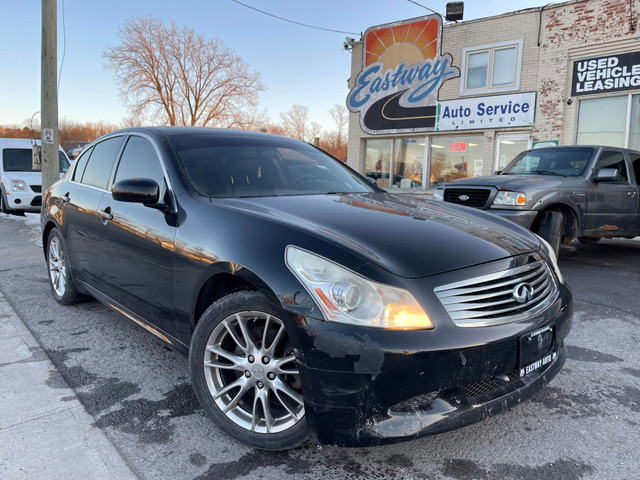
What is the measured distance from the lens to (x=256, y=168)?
10.5ft

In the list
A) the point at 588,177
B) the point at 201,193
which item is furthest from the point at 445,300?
the point at 588,177

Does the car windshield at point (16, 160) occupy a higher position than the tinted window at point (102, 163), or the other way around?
the car windshield at point (16, 160)

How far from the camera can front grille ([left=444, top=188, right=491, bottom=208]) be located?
Result: 6211mm

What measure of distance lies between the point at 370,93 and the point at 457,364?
15099mm

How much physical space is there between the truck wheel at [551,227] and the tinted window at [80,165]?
5.07 metres

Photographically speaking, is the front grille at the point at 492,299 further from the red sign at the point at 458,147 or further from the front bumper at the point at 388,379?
Answer: the red sign at the point at 458,147

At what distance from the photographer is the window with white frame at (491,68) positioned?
13219 mm

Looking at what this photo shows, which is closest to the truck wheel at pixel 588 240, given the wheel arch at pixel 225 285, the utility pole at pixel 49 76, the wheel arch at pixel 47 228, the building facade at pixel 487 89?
the building facade at pixel 487 89

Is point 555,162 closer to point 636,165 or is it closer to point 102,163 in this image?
point 636,165

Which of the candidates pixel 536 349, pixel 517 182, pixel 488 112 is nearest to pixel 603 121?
pixel 488 112

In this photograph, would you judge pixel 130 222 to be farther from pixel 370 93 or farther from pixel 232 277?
pixel 370 93

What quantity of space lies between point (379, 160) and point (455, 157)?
272cm

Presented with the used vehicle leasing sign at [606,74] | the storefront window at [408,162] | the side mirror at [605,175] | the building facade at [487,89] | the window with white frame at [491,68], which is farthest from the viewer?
the storefront window at [408,162]

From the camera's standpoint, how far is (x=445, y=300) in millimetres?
1960
